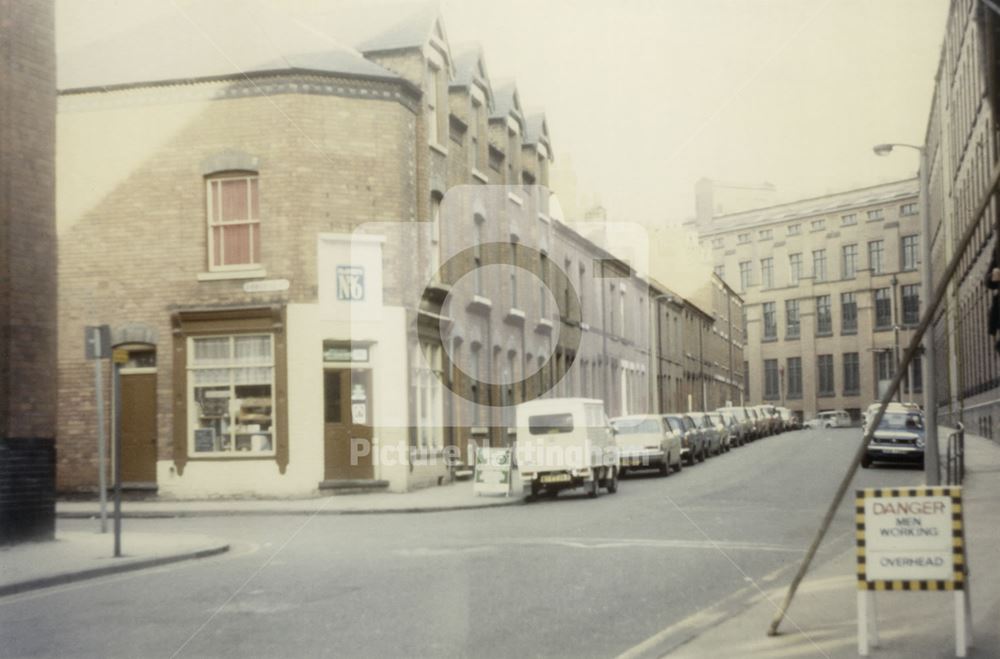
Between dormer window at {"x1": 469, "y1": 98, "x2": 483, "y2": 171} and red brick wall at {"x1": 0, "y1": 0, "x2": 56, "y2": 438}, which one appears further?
red brick wall at {"x1": 0, "y1": 0, "x2": 56, "y2": 438}

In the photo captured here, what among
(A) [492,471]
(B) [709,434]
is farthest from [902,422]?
(A) [492,471]

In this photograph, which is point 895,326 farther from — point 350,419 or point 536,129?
point 350,419

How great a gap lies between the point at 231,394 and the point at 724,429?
23364mm

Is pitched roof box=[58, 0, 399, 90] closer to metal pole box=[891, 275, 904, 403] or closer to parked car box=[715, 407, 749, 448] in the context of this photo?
metal pole box=[891, 275, 904, 403]

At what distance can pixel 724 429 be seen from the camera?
37844mm

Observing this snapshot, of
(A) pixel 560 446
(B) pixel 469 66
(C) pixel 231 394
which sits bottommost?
(A) pixel 560 446

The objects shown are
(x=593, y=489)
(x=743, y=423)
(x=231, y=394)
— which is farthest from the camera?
(x=743, y=423)

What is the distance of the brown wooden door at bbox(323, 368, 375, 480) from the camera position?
65.2 feet

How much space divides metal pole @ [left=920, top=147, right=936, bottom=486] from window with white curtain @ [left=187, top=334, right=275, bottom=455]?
9269 mm

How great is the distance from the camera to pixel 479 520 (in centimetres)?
1639

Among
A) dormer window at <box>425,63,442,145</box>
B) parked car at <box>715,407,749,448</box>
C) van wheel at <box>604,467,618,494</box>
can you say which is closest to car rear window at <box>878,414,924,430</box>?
van wheel at <box>604,467,618,494</box>

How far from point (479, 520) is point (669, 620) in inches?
326

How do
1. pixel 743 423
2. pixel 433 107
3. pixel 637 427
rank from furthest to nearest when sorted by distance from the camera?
pixel 743 423 → pixel 637 427 → pixel 433 107

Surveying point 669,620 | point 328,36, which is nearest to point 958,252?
point 669,620
